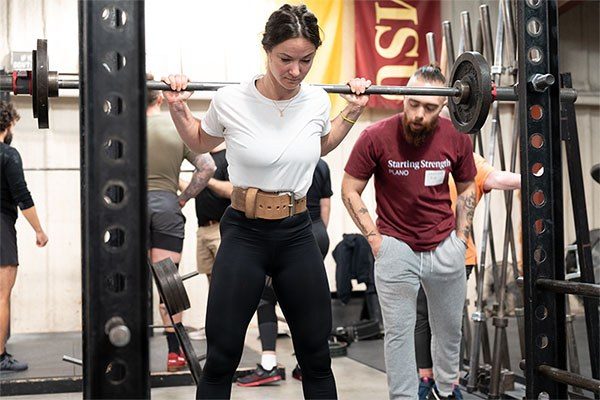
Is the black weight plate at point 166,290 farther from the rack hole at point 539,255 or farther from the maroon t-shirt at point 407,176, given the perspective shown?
the rack hole at point 539,255

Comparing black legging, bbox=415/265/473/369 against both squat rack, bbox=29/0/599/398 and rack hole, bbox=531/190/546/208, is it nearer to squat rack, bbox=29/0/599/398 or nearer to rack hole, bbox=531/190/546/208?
rack hole, bbox=531/190/546/208

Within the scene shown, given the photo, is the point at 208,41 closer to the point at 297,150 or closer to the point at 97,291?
the point at 297,150

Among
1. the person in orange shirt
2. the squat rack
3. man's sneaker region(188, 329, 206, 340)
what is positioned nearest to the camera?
the squat rack

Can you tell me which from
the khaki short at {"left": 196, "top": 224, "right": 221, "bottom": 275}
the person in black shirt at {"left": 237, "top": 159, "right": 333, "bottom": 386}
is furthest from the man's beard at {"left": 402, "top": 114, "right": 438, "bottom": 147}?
the khaki short at {"left": 196, "top": 224, "right": 221, "bottom": 275}

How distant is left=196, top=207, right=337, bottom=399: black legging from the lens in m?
2.64

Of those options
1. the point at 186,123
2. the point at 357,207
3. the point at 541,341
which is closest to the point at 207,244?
the point at 357,207

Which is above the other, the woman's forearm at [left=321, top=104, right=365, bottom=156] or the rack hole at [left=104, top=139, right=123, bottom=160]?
the woman's forearm at [left=321, top=104, right=365, bottom=156]

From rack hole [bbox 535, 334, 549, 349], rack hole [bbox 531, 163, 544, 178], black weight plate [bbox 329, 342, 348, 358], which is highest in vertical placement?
rack hole [bbox 531, 163, 544, 178]

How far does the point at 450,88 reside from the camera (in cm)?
293

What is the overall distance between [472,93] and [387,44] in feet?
15.9

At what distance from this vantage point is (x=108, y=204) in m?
2.00

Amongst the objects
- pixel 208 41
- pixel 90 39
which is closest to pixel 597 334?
pixel 90 39

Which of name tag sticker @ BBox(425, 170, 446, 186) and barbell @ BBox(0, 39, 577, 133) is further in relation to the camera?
name tag sticker @ BBox(425, 170, 446, 186)

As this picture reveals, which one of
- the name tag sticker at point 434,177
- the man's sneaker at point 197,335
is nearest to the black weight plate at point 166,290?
the name tag sticker at point 434,177
